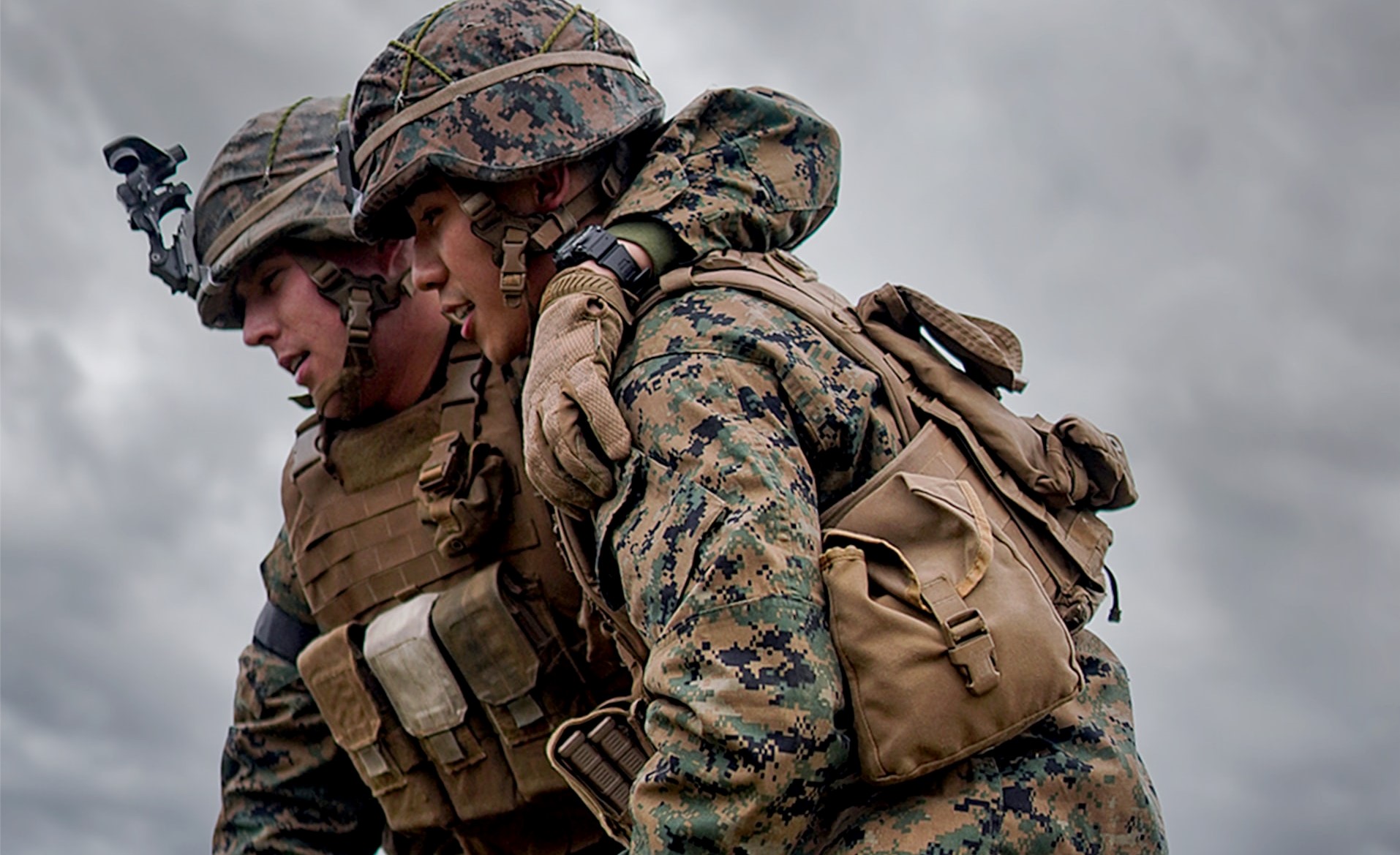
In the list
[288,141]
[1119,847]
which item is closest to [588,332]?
[1119,847]

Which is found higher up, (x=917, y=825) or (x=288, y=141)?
(x=288, y=141)

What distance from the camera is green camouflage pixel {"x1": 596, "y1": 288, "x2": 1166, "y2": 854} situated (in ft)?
13.7

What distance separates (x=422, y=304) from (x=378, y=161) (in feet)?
6.08

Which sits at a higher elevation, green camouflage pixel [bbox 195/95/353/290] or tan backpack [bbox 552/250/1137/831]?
green camouflage pixel [bbox 195/95/353/290]

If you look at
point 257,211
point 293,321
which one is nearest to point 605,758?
point 293,321

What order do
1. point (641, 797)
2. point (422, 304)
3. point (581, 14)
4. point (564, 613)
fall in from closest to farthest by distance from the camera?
point (641, 797) → point (581, 14) → point (564, 613) → point (422, 304)

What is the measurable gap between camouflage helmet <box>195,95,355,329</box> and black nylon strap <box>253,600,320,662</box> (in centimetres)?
120

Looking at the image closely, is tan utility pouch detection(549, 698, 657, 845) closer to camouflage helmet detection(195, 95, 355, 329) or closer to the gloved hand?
the gloved hand

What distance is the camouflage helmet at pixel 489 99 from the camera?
536 centimetres

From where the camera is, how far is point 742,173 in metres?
5.24

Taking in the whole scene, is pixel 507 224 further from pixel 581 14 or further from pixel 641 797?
pixel 641 797

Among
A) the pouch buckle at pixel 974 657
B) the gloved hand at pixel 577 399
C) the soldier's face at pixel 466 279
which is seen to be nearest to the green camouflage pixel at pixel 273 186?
the soldier's face at pixel 466 279

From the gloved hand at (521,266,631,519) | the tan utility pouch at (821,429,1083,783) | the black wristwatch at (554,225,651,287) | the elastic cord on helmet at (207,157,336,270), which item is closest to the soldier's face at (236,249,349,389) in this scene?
the elastic cord on helmet at (207,157,336,270)

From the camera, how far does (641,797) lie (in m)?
4.25
